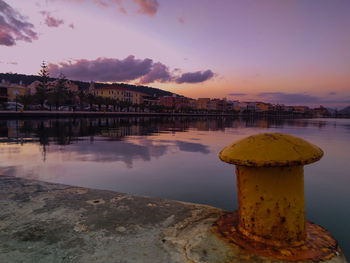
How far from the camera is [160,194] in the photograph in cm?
611

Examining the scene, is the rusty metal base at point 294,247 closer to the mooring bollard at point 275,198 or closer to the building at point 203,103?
the mooring bollard at point 275,198

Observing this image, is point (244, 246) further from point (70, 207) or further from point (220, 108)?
point (220, 108)

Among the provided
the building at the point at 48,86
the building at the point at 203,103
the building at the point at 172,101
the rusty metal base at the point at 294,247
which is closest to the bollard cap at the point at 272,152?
the rusty metal base at the point at 294,247

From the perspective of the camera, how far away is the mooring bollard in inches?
84.0

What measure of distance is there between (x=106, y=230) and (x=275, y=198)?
1.83 m

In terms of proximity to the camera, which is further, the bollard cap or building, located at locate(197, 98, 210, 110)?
building, located at locate(197, 98, 210, 110)

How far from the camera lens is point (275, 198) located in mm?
2242

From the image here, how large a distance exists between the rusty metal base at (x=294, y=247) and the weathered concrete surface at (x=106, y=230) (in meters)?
0.09

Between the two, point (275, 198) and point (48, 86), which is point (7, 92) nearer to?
point (48, 86)

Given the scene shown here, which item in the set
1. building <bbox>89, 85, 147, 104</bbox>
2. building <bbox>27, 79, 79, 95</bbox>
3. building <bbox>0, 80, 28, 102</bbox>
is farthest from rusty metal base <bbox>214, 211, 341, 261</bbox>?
building <bbox>89, 85, 147, 104</bbox>

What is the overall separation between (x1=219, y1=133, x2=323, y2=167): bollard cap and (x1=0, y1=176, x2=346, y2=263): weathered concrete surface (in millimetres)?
840

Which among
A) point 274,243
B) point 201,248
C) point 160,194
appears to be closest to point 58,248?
point 201,248

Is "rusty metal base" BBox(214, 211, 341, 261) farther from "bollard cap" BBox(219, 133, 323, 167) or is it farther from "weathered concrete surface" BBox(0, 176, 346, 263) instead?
"bollard cap" BBox(219, 133, 323, 167)

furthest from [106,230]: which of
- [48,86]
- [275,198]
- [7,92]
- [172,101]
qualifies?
[172,101]
